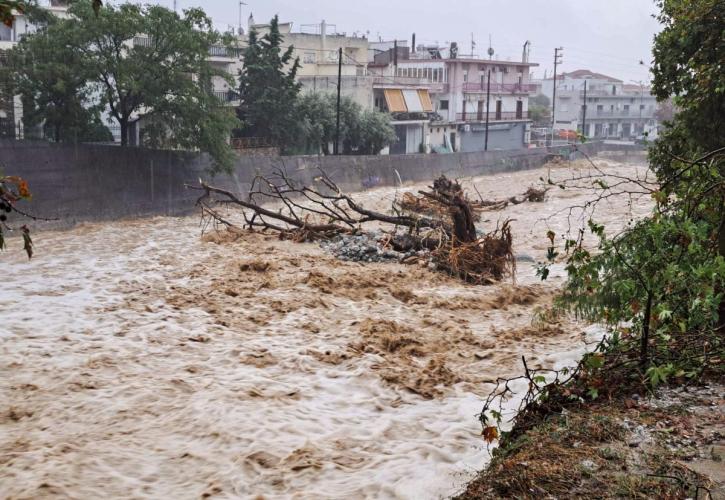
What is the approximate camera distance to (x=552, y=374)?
1002cm

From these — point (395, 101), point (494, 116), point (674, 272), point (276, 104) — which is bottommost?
point (674, 272)

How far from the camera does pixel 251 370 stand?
33.5 feet

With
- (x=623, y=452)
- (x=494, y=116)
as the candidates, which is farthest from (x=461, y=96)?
(x=623, y=452)

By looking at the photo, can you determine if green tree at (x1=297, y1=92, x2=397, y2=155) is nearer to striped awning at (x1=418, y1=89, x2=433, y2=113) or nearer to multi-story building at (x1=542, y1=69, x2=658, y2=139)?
striped awning at (x1=418, y1=89, x2=433, y2=113)

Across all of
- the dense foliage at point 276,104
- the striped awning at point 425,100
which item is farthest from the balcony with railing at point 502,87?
the dense foliage at point 276,104

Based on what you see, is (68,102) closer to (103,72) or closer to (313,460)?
(103,72)

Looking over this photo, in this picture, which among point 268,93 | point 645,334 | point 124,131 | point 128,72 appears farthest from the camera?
point 268,93

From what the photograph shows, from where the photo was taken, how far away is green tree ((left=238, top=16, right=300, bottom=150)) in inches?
1480

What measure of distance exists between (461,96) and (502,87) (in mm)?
5790

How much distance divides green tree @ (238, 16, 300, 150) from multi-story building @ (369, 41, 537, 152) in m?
14.7

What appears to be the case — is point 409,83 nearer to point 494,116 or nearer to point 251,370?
point 494,116

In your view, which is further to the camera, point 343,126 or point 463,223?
point 343,126

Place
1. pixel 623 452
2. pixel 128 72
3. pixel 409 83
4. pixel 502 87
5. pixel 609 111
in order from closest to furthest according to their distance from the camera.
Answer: pixel 623 452, pixel 128 72, pixel 409 83, pixel 502 87, pixel 609 111

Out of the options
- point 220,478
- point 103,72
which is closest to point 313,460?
point 220,478
